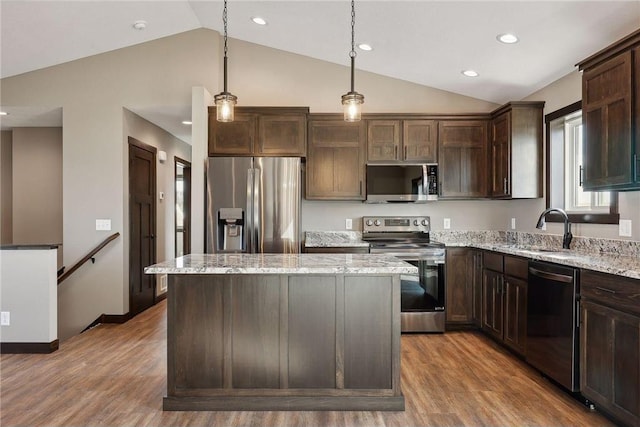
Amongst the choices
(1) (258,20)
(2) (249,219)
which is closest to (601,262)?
(2) (249,219)

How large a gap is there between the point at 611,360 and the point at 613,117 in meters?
1.49

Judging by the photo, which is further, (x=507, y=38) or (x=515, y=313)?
(x=515, y=313)

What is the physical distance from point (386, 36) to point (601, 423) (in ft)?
11.2

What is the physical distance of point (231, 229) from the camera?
414 centimetres

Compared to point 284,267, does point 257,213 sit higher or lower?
higher

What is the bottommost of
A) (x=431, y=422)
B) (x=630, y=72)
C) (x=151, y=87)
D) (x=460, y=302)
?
(x=431, y=422)

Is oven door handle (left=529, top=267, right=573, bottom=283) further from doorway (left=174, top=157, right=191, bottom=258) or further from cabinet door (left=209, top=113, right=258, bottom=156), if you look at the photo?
doorway (left=174, top=157, right=191, bottom=258)

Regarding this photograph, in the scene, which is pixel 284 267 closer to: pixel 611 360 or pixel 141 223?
pixel 611 360

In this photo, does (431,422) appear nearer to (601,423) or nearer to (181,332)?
(601,423)

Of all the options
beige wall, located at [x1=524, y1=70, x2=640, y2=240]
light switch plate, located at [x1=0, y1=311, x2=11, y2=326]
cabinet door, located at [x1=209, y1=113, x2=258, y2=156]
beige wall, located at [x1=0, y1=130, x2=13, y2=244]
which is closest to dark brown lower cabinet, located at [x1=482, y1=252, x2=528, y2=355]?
beige wall, located at [x1=524, y1=70, x2=640, y2=240]

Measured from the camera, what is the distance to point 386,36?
3805 millimetres

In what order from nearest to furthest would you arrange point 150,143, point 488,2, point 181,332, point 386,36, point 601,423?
point 601,423
point 181,332
point 488,2
point 386,36
point 150,143

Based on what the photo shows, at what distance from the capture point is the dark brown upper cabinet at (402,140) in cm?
454

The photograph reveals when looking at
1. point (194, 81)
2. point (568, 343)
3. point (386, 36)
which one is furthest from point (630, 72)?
point (194, 81)
